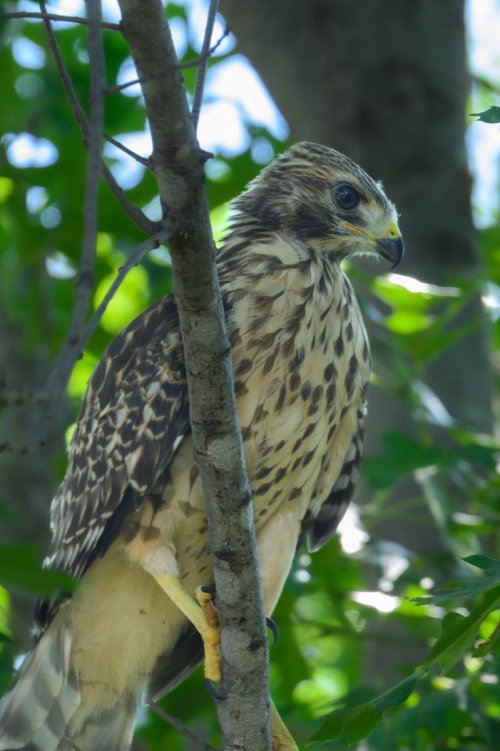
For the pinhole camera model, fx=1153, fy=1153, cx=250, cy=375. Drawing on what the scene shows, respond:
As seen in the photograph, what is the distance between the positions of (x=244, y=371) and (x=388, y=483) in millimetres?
1003

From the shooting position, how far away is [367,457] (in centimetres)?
481

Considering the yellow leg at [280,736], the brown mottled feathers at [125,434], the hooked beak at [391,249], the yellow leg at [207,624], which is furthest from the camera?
the hooked beak at [391,249]

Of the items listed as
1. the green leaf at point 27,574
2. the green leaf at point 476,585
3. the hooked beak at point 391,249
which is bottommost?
the green leaf at point 476,585

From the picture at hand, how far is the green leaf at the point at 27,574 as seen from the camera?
4.93 feet

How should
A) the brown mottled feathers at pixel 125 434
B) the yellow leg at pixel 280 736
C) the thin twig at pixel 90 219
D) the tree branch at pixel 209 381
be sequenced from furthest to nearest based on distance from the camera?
1. the yellow leg at pixel 280 736
2. the brown mottled feathers at pixel 125 434
3. the tree branch at pixel 209 381
4. the thin twig at pixel 90 219

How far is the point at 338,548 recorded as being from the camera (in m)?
5.30

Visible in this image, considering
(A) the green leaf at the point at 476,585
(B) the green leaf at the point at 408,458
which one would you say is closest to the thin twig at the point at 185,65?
(A) the green leaf at the point at 476,585

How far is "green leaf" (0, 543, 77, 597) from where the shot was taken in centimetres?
150

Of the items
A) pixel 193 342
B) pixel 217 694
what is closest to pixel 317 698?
pixel 217 694

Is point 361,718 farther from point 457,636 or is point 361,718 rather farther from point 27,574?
point 27,574

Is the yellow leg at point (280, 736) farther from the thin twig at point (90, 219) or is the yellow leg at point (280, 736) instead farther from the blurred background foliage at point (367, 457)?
the thin twig at point (90, 219)

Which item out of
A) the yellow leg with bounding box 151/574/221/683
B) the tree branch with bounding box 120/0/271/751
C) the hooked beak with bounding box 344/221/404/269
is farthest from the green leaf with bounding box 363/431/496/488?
the tree branch with bounding box 120/0/271/751

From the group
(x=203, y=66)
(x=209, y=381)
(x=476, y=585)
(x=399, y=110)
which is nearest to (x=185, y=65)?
(x=203, y=66)

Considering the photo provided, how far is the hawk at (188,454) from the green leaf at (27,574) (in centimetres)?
233
